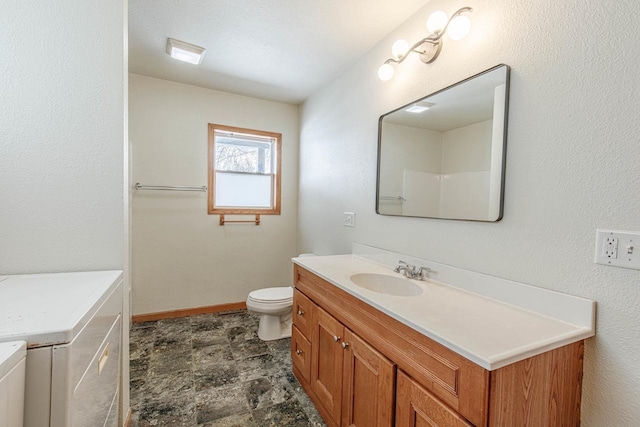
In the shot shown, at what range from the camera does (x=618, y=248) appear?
86cm

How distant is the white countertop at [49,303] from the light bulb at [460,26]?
1.81m

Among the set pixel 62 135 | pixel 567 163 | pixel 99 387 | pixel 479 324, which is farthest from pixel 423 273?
pixel 62 135

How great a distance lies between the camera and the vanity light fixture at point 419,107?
159cm

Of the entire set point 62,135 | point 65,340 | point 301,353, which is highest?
point 62,135

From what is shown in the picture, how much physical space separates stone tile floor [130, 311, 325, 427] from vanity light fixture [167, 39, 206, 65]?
2.36 metres

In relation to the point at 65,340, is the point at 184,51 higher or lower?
higher

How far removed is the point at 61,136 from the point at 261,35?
1.38 meters

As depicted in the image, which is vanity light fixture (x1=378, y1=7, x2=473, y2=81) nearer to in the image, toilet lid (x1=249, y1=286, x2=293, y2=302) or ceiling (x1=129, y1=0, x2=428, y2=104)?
ceiling (x1=129, y1=0, x2=428, y2=104)

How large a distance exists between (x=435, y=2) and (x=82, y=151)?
1.94 meters

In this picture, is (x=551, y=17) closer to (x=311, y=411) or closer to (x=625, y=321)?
(x=625, y=321)

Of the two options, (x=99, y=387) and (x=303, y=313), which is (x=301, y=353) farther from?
(x=99, y=387)

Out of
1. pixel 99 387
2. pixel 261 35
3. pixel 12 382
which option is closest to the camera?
pixel 12 382

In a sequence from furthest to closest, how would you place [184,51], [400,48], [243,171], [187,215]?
[243,171] → [187,215] → [184,51] → [400,48]

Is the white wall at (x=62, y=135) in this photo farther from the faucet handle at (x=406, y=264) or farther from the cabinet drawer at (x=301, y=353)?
the faucet handle at (x=406, y=264)
